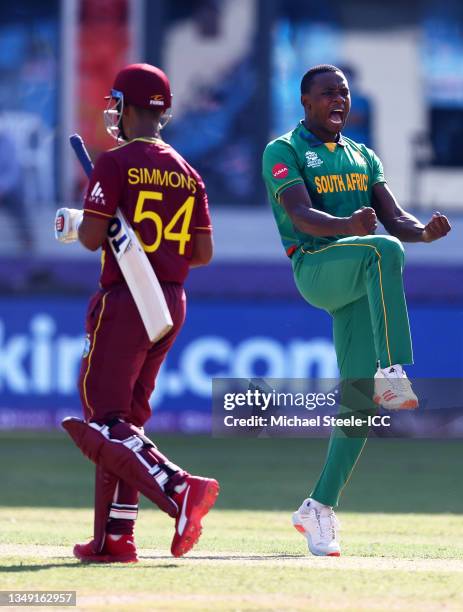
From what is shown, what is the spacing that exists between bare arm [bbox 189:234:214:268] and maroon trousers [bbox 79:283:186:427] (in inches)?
8.4

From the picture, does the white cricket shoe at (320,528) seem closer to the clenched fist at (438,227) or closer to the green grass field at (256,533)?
the green grass field at (256,533)

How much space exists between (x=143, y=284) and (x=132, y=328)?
0.59 feet

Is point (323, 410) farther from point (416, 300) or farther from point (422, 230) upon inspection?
point (416, 300)

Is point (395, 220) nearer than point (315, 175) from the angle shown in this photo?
No

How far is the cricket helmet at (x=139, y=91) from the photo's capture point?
5785mm

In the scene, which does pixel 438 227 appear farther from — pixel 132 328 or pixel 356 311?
pixel 132 328

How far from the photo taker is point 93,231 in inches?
222

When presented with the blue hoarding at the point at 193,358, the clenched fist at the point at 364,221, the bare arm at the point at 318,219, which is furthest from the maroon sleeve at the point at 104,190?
the blue hoarding at the point at 193,358

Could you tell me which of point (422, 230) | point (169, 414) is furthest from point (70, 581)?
point (169, 414)

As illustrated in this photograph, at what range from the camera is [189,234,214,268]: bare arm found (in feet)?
19.3

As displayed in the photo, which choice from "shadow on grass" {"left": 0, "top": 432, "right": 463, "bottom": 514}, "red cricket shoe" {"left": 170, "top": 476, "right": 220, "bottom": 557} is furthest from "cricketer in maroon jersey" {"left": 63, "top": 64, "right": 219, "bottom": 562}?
"shadow on grass" {"left": 0, "top": 432, "right": 463, "bottom": 514}

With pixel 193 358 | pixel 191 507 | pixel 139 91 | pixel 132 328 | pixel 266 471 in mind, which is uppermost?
pixel 139 91

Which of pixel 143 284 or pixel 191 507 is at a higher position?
pixel 143 284

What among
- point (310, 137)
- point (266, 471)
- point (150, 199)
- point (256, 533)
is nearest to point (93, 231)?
point (150, 199)
